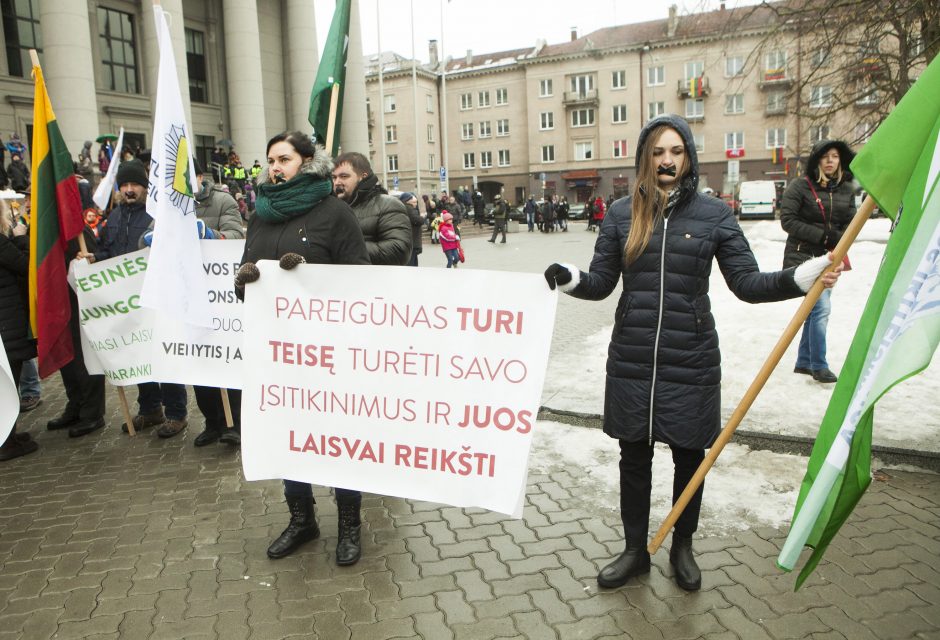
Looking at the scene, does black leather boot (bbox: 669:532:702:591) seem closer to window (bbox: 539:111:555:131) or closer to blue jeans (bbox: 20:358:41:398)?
blue jeans (bbox: 20:358:41:398)

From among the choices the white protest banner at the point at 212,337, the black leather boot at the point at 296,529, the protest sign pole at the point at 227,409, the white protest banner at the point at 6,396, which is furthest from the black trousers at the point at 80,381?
the black leather boot at the point at 296,529

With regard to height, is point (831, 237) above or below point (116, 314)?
above

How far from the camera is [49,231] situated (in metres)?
5.80

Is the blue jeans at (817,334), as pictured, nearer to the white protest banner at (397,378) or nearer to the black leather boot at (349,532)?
the white protest banner at (397,378)

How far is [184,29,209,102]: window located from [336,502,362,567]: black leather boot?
39561 millimetres

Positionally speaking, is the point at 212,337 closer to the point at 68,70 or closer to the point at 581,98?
the point at 68,70

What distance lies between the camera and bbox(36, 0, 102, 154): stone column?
25.7 m

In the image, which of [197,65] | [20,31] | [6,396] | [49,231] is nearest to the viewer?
[6,396]

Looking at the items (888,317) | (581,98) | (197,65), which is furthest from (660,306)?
(581,98)

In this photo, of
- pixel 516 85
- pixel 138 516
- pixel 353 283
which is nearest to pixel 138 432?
pixel 138 516

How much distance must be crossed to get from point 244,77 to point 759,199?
2848cm

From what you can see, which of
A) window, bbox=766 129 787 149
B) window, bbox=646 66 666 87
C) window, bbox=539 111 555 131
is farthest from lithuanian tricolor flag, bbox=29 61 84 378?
window, bbox=539 111 555 131

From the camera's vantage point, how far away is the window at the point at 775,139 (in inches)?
2502

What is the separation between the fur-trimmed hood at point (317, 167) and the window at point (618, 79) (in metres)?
70.4
